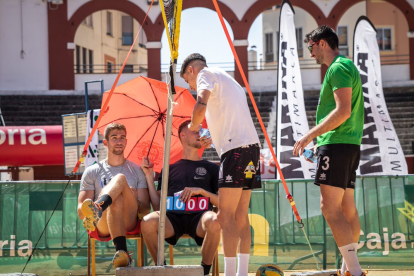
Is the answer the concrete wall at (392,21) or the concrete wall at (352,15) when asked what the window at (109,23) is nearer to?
the concrete wall at (352,15)

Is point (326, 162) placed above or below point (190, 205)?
above

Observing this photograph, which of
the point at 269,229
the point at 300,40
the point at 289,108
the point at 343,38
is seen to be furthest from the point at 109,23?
the point at 269,229

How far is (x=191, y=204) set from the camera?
6.31m

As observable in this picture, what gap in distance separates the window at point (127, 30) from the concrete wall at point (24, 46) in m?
18.7

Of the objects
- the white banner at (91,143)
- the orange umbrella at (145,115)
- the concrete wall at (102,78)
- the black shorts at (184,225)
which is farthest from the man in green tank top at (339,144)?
the concrete wall at (102,78)

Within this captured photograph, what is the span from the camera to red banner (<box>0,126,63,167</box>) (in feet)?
53.8

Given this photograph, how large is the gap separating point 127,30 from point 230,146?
139 ft

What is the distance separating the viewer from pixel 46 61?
2781 centimetres

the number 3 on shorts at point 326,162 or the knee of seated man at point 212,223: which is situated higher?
the number 3 on shorts at point 326,162

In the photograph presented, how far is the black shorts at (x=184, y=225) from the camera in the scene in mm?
6180

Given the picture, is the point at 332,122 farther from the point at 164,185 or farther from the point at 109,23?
the point at 109,23

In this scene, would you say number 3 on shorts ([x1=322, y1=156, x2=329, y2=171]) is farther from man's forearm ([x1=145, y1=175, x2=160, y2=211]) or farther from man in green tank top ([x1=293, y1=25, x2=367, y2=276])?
man's forearm ([x1=145, y1=175, x2=160, y2=211])

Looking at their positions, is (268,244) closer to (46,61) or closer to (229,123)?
(229,123)

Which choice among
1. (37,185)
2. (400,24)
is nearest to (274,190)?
(37,185)
